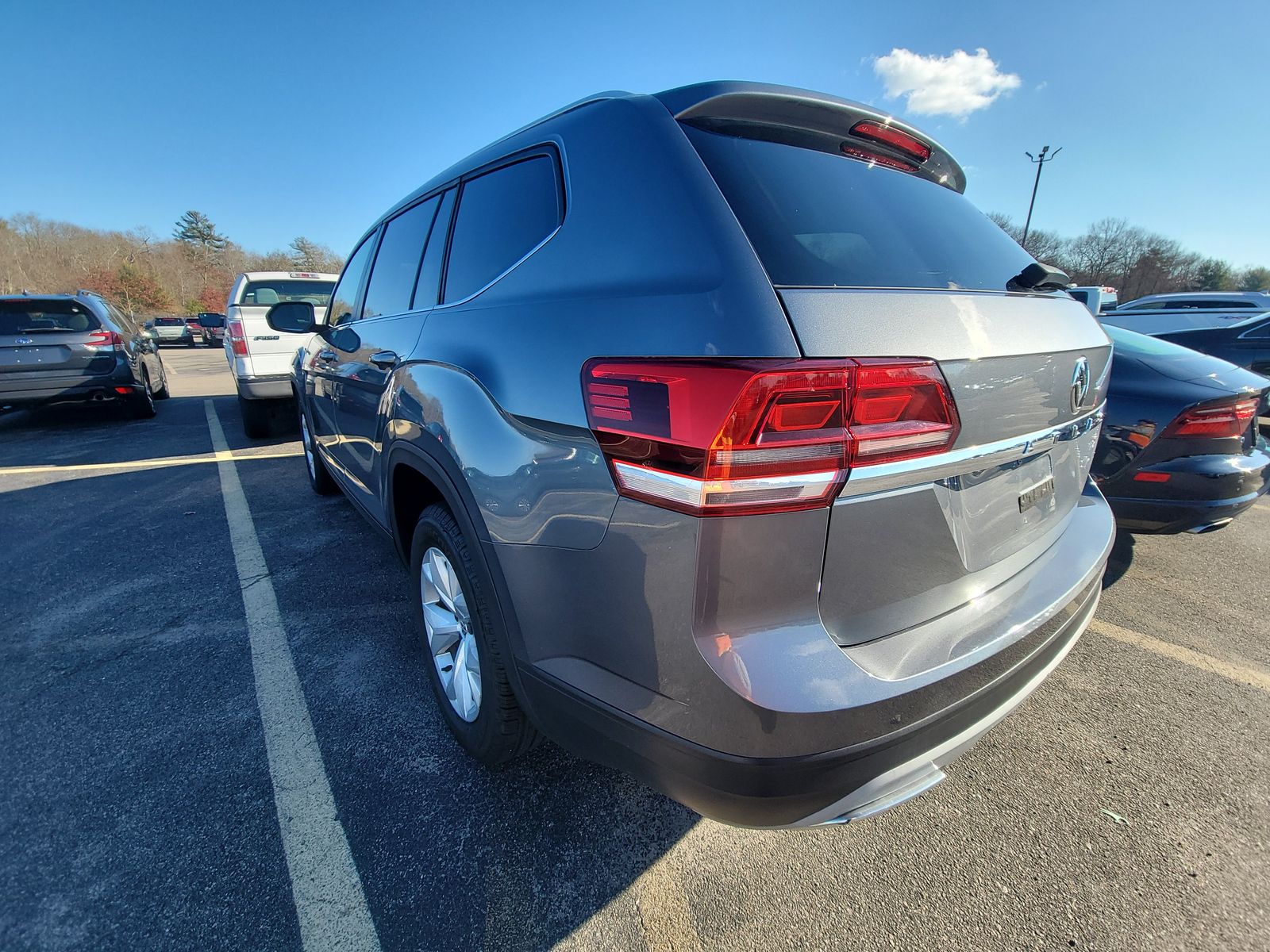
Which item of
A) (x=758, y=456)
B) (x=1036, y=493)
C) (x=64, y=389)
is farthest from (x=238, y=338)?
(x=1036, y=493)

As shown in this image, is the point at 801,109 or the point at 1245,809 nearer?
the point at 801,109

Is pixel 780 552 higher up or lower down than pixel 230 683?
higher up

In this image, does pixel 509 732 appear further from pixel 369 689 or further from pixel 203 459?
pixel 203 459

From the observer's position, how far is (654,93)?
4.83 feet

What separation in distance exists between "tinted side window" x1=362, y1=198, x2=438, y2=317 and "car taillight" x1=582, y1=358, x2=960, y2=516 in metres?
1.77

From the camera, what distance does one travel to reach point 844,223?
1454 millimetres

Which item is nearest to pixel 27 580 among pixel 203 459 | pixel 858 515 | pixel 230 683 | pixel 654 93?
pixel 230 683

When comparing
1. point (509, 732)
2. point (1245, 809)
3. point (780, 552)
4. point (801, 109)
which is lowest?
point (1245, 809)

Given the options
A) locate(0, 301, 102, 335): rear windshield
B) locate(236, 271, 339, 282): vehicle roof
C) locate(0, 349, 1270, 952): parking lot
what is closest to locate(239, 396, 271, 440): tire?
locate(236, 271, 339, 282): vehicle roof

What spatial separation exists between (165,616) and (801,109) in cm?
363

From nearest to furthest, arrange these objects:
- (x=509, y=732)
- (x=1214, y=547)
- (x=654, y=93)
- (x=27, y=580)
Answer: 1. (x=654, y=93)
2. (x=509, y=732)
3. (x=27, y=580)
4. (x=1214, y=547)

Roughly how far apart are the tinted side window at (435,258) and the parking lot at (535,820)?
158 centimetres

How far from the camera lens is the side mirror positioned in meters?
3.64

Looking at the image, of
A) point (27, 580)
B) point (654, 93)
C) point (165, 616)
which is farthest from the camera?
point (27, 580)
